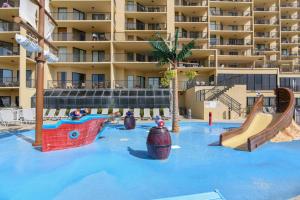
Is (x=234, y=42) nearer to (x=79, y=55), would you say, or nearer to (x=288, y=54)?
(x=288, y=54)

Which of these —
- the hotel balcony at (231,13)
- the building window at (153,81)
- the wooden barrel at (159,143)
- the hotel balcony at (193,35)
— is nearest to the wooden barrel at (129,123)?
the wooden barrel at (159,143)

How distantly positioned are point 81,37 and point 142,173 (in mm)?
33152

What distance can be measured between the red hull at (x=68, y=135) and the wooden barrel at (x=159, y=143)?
4.42 meters

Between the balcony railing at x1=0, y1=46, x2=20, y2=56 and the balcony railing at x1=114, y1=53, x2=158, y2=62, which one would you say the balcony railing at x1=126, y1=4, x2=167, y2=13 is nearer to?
the balcony railing at x1=114, y1=53, x2=158, y2=62

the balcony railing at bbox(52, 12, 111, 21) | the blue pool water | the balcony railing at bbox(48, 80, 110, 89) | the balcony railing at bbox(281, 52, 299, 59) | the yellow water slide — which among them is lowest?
the blue pool water

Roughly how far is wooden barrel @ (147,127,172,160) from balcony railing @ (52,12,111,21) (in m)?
30.2

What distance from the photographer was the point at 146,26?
40.5 meters

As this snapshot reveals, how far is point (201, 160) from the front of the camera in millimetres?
9852

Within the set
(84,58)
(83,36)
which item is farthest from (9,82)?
(83,36)

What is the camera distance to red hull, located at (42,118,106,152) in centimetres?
1138

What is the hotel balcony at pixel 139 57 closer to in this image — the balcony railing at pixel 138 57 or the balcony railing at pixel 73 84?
the balcony railing at pixel 138 57

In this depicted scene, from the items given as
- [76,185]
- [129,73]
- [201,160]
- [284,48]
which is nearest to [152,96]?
[129,73]

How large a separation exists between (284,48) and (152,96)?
1772 inches

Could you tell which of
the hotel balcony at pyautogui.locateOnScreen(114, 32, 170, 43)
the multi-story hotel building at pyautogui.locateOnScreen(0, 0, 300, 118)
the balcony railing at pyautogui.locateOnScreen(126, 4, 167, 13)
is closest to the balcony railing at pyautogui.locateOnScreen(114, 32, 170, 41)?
the hotel balcony at pyautogui.locateOnScreen(114, 32, 170, 43)
